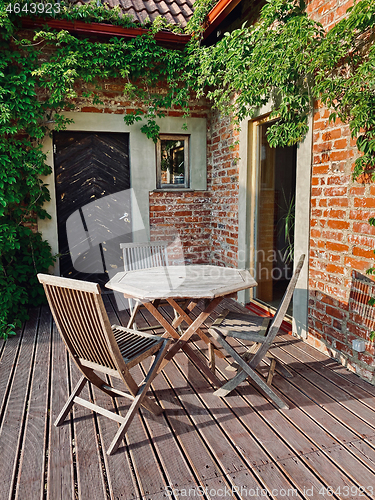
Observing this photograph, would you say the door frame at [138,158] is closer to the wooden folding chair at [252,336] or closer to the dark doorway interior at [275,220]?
the dark doorway interior at [275,220]

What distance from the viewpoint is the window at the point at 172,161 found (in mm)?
5547

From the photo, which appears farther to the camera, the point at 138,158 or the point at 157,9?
the point at 138,158

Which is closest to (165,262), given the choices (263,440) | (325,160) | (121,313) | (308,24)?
(121,313)

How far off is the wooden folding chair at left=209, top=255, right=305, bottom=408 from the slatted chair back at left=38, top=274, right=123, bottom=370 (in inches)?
34.7

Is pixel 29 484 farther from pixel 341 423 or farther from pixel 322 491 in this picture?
pixel 341 423

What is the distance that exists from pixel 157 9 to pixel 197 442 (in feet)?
17.8

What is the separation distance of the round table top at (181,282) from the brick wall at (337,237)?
2.41ft

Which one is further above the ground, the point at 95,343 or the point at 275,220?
the point at 275,220

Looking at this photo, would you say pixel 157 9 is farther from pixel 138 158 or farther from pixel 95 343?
pixel 95 343

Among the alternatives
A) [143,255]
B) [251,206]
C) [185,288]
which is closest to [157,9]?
[251,206]

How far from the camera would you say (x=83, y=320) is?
2.07m

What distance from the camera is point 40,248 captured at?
191 inches

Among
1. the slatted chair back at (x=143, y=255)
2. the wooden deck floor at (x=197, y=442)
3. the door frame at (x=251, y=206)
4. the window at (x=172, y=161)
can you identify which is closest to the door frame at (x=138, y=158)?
the window at (x=172, y=161)

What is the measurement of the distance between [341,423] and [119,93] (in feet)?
15.8
